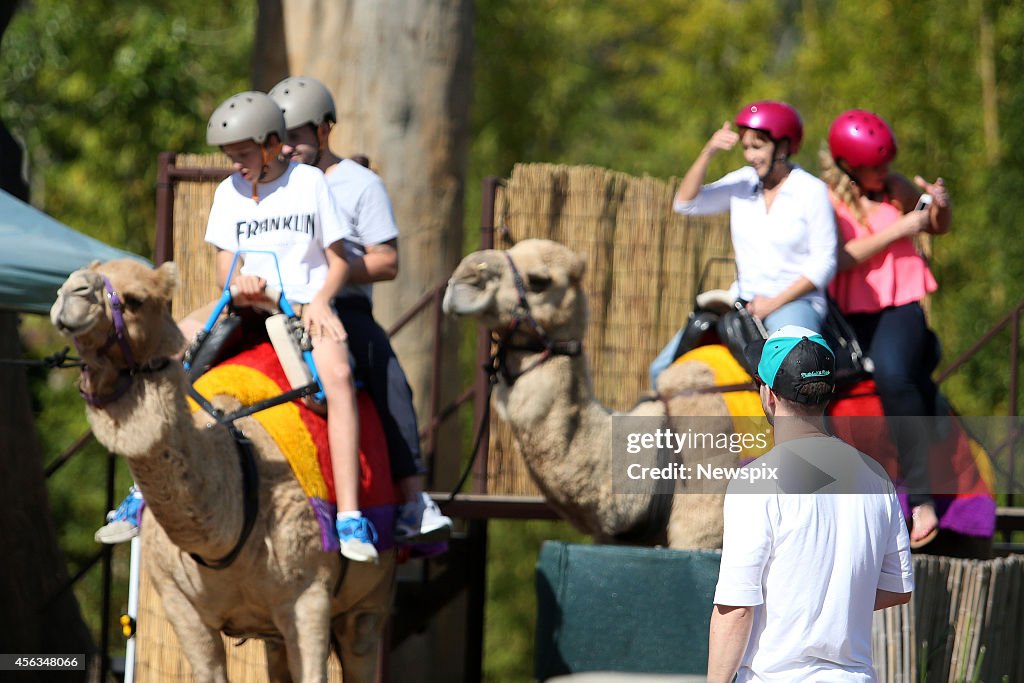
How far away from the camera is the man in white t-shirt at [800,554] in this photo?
372 centimetres

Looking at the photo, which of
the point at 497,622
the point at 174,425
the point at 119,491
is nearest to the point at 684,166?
the point at 497,622

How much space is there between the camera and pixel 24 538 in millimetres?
9453

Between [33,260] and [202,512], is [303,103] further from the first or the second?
[202,512]

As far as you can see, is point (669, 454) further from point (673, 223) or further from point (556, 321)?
point (673, 223)

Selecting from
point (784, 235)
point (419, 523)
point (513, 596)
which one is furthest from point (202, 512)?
point (513, 596)

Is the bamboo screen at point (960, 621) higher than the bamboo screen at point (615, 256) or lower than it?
lower

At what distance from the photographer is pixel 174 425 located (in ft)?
18.0

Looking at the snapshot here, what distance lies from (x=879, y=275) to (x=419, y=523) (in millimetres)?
2329

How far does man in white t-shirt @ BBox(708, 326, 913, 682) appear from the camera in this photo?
12.2 ft

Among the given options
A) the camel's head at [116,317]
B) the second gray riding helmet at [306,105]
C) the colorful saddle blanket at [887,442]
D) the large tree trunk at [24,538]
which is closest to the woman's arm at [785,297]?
the colorful saddle blanket at [887,442]

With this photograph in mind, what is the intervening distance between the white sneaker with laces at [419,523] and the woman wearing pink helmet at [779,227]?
157cm

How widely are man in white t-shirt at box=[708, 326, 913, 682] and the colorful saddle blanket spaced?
8.55 feet

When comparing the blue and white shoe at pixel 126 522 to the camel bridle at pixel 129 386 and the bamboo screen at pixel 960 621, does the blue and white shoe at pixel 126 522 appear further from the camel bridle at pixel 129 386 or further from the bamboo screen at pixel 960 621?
the bamboo screen at pixel 960 621

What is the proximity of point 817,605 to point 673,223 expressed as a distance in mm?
5192
